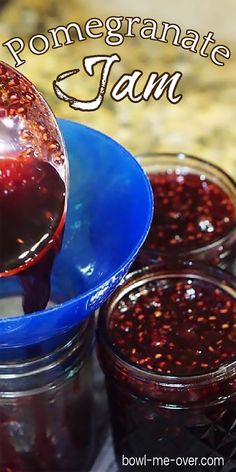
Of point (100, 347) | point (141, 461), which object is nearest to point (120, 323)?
point (100, 347)

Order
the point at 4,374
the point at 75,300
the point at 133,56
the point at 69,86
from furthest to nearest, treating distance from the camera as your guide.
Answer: the point at 133,56, the point at 69,86, the point at 4,374, the point at 75,300

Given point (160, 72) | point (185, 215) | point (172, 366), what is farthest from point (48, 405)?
point (160, 72)

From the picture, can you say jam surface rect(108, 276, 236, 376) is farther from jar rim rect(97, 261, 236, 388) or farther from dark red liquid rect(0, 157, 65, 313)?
dark red liquid rect(0, 157, 65, 313)

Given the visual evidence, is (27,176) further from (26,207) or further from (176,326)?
(176,326)

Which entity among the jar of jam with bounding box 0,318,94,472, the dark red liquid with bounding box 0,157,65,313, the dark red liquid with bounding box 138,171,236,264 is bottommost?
the jar of jam with bounding box 0,318,94,472

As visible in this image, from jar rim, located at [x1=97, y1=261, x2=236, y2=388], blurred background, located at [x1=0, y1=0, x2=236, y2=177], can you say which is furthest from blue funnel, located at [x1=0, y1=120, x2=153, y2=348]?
blurred background, located at [x1=0, y1=0, x2=236, y2=177]

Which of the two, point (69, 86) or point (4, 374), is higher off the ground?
point (69, 86)

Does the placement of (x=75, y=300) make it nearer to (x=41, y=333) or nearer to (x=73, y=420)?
(x=41, y=333)
